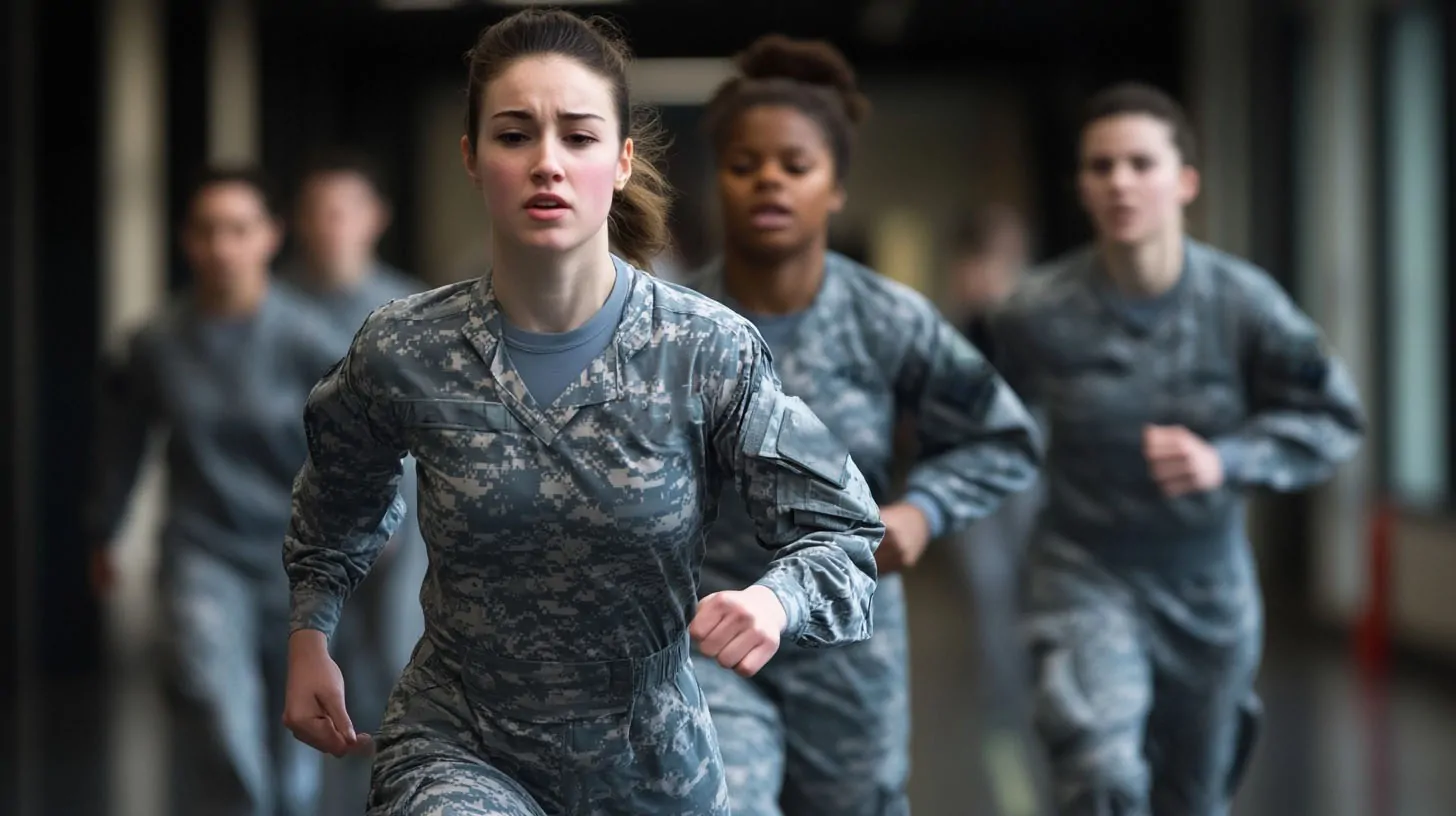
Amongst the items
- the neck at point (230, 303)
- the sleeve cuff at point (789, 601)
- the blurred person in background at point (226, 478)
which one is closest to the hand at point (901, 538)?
the sleeve cuff at point (789, 601)

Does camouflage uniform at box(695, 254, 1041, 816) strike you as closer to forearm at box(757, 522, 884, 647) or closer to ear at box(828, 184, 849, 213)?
ear at box(828, 184, 849, 213)

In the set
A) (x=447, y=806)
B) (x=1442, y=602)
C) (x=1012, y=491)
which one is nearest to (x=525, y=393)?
(x=447, y=806)

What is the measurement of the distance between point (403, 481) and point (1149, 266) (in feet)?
7.66

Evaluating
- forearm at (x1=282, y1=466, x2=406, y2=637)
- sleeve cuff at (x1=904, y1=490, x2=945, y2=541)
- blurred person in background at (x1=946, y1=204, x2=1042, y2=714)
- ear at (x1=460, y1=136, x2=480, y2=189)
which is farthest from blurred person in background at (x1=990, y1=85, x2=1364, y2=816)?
blurred person in background at (x1=946, y1=204, x2=1042, y2=714)

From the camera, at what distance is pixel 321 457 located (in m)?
3.04

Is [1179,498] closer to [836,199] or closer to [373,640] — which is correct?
[836,199]

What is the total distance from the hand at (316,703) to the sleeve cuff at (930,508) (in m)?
1.41

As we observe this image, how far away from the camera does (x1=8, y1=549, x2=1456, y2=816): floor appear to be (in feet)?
23.0

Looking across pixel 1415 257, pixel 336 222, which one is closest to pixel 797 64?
pixel 336 222

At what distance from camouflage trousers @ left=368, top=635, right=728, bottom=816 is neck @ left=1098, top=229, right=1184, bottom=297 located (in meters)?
2.34

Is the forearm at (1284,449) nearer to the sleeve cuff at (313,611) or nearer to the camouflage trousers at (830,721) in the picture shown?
the camouflage trousers at (830,721)

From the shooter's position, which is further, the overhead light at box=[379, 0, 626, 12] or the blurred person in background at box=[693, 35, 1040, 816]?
the overhead light at box=[379, 0, 626, 12]

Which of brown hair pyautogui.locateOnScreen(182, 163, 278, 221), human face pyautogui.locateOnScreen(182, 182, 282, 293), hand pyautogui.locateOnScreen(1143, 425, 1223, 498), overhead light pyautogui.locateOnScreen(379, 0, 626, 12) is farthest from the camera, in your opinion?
overhead light pyautogui.locateOnScreen(379, 0, 626, 12)

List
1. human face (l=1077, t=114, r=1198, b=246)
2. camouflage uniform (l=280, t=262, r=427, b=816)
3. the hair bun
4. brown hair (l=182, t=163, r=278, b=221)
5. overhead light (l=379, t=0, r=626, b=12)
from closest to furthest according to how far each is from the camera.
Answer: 1. the hair bun
2. human face (l=1077, t=114, r=1198, b=246)
3. brown hair (l=182, t=163, r=278, b=221)
4. camouflage uniform (l=280, t=262, r=427, b=816)
5. overhead light (l=379, t=0, r=626, b=12)
